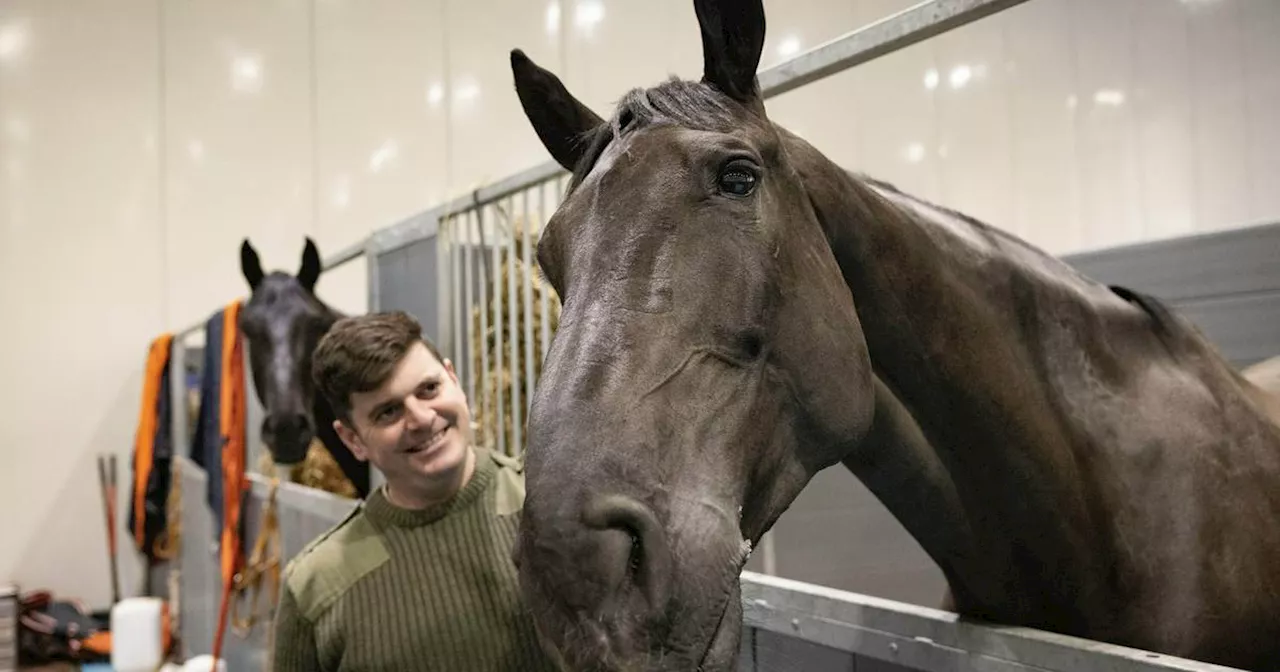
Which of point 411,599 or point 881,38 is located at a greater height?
point 881,38

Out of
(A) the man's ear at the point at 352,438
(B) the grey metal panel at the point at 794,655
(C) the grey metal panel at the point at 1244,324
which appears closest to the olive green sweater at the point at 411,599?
(A) the man's ear at the point at 352,438

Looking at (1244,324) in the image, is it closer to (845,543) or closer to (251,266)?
(845,543)

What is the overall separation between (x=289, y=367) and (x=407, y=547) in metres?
1.71

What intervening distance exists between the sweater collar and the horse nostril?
0.80 metres

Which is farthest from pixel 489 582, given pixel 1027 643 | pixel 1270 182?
pixel 1270 182

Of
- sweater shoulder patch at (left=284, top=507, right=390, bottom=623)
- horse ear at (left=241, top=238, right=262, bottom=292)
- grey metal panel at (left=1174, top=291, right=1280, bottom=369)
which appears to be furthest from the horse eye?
horse ear at (left=241, top=238, right=262, bottom=292)

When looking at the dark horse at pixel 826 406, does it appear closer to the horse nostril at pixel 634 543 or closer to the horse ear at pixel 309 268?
the horse nostril at pixel 634 543

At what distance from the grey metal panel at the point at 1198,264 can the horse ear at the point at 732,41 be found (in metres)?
1.59

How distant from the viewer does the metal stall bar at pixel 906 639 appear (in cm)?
86

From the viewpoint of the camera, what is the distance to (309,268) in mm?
3334

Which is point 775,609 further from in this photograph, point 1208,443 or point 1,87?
point 1,87

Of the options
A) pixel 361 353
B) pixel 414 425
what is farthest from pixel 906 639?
pixel 361 353

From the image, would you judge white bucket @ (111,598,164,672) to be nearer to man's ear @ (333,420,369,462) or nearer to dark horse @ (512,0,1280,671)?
man's ear @ (333,420,369,462)

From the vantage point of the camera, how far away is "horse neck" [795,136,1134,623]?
38.2 inches
